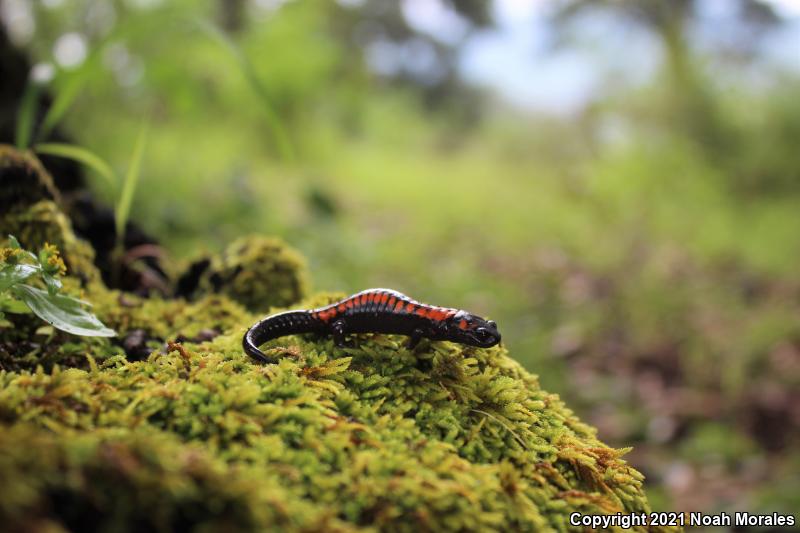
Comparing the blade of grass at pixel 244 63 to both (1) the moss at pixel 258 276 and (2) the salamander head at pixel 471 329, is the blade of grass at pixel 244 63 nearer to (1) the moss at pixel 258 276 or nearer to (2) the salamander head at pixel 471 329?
(1) the moss at pixel 258 276

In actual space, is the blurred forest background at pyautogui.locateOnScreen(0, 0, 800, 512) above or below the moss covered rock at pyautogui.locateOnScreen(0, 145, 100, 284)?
above

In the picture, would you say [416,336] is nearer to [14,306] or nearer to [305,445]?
[305,445]

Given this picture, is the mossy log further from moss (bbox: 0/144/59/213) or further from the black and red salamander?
moss (bbox: 0/144/59/213)

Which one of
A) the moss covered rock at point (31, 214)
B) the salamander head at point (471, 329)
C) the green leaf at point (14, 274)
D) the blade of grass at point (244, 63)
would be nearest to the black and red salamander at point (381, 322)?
the salamander head at point (471, 329)

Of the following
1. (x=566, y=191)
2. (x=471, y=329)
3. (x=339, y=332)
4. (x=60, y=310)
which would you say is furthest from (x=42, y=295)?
(x=566, y=191)

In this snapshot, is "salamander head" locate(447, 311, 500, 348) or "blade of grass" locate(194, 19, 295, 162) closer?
"salamander head" locate(447, 311, 500, 348)

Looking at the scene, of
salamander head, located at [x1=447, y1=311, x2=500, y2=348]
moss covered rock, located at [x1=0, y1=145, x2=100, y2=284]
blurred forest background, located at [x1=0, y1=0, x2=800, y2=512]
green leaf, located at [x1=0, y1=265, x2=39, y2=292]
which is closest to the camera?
green leaf, located at [x1=0, y1=265, x2=39, y2=292]

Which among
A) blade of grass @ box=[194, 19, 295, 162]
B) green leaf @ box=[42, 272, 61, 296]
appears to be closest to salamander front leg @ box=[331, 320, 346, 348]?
green leaf @ box=[42, 272, 61, 296]
